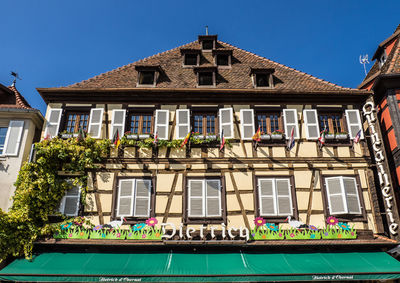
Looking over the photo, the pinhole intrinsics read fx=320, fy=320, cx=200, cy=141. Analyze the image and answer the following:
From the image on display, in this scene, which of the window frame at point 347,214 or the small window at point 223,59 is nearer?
the window frame at point 347,214

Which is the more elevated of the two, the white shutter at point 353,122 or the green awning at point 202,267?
the white shutter at point 353,122

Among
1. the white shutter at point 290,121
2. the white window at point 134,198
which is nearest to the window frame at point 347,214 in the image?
the white shutter at point 290,121

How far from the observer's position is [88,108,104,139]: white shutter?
37.5 ft

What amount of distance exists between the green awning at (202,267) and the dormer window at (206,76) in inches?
256

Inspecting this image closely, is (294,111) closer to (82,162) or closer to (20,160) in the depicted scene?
(82,162)

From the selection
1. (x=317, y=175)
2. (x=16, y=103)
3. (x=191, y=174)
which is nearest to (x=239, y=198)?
(x=191, y=174)

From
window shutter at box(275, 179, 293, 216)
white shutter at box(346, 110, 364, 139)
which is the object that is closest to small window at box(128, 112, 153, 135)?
window shutter at box(275, 179, 293, 216)

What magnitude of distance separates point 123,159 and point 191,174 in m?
2.41

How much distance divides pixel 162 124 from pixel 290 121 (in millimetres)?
4657

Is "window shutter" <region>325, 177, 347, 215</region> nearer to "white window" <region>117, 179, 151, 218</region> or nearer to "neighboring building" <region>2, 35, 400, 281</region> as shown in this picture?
"neighboring building" <region>2, 35, 400, 281</region>

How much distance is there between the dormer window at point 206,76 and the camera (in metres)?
12.8

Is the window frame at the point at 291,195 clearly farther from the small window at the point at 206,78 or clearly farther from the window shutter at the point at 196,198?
the small window at the point at 206,78

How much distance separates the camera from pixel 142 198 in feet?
34.9

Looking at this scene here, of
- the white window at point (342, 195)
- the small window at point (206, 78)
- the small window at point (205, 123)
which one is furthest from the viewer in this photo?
the small window at point (206, 78)
